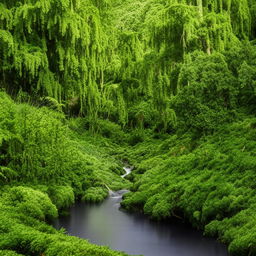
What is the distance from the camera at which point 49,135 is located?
16.7m

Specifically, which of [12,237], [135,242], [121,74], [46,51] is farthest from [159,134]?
[12,237]

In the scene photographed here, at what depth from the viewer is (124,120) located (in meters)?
29.1

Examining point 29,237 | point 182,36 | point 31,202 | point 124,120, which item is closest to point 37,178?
point 31,202

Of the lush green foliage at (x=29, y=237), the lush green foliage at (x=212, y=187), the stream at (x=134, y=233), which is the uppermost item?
the lush green foliage at (x=29, y=237)

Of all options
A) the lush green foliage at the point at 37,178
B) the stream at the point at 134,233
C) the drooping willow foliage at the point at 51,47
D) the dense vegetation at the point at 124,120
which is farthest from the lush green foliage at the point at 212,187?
the drooping willow foliage at the point at 51,47

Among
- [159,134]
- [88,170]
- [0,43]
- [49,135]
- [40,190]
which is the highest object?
[0,43]

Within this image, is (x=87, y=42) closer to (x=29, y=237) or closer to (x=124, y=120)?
(x=124, y=120)

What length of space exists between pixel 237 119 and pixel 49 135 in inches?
261

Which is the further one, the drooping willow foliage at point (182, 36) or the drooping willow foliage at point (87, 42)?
the drooping willow foliage at point (182, 36)

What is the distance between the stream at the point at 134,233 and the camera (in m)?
13.0

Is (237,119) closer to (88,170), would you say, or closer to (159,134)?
(88,170)

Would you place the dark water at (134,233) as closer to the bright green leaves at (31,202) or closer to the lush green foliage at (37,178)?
the bright green leaves at (31,202)

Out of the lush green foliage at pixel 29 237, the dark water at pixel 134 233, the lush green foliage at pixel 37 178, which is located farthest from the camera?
the dark water at pixel 134 233

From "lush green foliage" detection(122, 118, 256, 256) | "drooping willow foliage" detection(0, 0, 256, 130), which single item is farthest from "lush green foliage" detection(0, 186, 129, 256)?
"drooping willow foliage" detection(0, 0, 256, 130)
